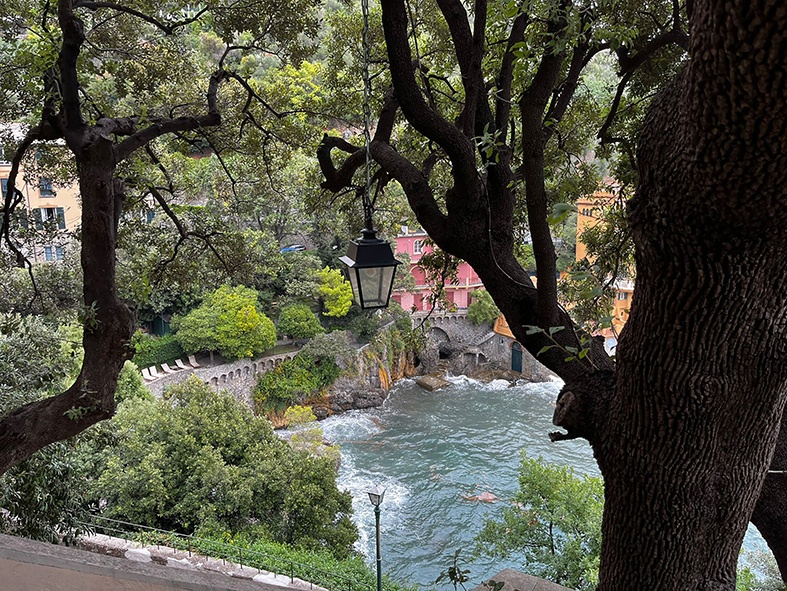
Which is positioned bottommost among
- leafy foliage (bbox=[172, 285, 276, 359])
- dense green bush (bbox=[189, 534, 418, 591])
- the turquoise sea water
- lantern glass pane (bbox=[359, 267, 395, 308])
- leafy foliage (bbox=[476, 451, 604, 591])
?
the turquoise sea water

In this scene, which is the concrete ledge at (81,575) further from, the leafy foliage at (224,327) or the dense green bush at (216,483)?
the leafy foliage at (224,327)

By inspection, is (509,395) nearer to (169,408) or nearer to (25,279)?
(169,408)

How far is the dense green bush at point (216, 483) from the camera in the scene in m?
9.04

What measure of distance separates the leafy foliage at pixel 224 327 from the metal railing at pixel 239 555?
8.73 m

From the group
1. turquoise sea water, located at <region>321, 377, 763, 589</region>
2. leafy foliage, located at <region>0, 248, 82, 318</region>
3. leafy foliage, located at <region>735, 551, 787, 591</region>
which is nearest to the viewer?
leafy foliage, located at <region>735, 551, 787, 591</region>

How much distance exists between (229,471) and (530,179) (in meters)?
8.21

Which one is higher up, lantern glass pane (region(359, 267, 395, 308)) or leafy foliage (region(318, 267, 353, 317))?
lantern glass pane (region(359, 267, 395, 308))

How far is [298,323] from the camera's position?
1847cm

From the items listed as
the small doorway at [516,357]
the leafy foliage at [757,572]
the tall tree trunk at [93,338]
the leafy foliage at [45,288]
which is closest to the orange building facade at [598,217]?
the tall tree trunk at [93,338]

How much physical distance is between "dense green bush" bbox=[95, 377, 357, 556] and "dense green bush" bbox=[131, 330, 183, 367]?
6663mm

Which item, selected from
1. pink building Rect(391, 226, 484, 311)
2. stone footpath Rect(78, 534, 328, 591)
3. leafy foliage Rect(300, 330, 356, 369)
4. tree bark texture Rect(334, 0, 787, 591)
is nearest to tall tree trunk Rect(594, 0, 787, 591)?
tree bark texture Rect(334, 0, 787, 591)

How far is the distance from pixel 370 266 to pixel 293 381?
1562cm

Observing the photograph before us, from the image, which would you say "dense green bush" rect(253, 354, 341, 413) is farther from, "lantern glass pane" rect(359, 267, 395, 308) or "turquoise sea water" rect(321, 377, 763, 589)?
"lantern glass pane" rect(359, 267, 395, 308)

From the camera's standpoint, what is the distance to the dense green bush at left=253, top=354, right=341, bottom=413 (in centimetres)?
1755
